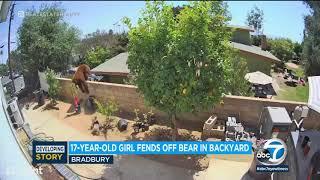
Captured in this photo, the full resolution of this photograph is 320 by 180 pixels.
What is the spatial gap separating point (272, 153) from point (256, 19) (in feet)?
7.51

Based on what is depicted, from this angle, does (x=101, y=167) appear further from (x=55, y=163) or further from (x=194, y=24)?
(x=194, y=24)

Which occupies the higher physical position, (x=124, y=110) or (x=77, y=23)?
(x=77, y=23)

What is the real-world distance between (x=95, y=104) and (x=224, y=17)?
2177 millimetres

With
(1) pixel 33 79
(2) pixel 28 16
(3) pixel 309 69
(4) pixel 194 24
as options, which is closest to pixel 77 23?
(2) pixel 28 16

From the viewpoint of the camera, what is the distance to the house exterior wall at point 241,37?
212 inches

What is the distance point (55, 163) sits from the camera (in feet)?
13.7

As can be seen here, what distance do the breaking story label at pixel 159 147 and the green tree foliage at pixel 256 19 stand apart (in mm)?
1863

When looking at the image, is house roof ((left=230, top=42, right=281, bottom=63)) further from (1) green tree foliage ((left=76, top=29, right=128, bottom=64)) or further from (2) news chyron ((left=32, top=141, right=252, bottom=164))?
(1) green tree foliage ((left=76, top=29, right=128, bottom=64))

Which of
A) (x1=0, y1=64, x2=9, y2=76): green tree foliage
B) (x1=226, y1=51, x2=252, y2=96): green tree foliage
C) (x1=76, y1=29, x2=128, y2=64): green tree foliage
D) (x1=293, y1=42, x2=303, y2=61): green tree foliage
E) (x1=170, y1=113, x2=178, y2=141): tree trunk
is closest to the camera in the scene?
(x1=0, y1=64, x2=9, y2=76): green tree foliage

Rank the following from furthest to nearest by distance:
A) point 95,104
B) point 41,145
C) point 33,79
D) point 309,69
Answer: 1. point 95,104
2. point 33,79
3. point 309,69
4. point 41,145

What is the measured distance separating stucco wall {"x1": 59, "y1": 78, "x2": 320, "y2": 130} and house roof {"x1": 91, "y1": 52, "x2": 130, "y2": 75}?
0.17 m

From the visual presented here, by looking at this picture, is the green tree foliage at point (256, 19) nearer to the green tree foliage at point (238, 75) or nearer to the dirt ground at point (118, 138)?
the green tree foliage at point (238, 75)

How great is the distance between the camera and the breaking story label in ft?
13.7

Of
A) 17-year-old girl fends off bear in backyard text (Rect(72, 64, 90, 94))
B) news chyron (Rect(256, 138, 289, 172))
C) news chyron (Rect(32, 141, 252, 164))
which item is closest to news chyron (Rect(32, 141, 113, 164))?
news chyron (Rect(32, 141, 252, 164))
